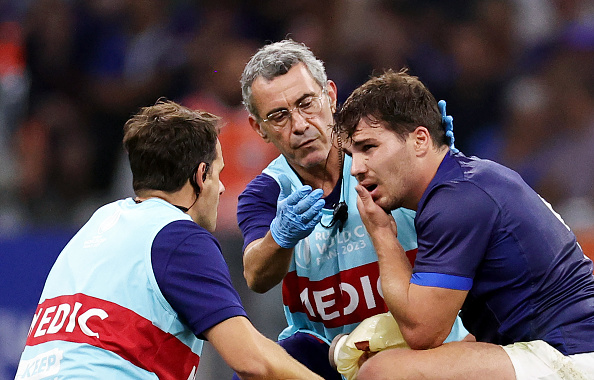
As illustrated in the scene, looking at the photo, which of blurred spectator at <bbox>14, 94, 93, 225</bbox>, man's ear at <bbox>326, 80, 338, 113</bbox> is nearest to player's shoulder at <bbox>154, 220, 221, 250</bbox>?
man's ear at <bbox>326, 80, 338, 113</bbox>

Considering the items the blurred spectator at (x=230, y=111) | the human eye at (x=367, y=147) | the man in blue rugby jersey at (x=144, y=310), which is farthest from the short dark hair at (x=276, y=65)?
the blurred spectator at (x=230, y=111)

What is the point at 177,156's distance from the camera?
311cm

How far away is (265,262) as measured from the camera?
3.58m

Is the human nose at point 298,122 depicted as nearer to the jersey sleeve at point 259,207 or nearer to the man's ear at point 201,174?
the jersey sleeve at point 259,207

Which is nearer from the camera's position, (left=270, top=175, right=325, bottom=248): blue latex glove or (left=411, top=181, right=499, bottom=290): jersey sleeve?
(left=411, top=181, right=499, bottom=290): jersey sleeve

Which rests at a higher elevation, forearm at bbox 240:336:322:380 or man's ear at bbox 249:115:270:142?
man's ear at bbox 249:115:270:142

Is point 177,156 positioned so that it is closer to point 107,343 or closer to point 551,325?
point 107,343

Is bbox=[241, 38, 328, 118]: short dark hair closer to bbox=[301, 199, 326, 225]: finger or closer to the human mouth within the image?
the human mouth

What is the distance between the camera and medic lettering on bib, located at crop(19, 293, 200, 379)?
9.12ft

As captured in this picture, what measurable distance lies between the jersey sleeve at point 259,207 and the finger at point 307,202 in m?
0.51

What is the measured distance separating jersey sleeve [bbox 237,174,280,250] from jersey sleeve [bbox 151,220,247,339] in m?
0.98

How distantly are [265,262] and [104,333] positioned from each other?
0.97m

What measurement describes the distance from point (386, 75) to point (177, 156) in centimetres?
91

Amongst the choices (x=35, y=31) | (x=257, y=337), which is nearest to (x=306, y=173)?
(x=257, y=337)
